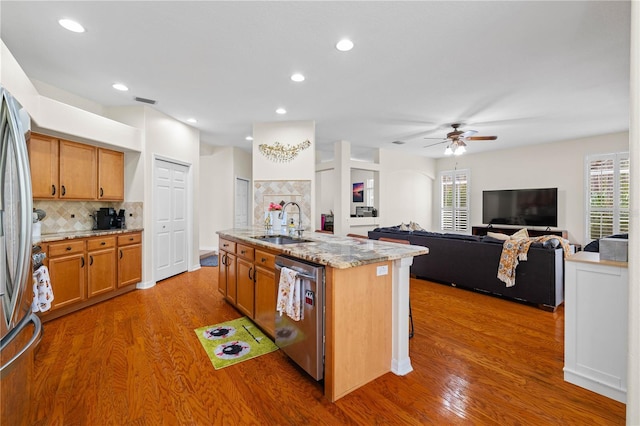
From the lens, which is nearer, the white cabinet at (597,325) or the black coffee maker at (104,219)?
the white cabinet at (597,325)

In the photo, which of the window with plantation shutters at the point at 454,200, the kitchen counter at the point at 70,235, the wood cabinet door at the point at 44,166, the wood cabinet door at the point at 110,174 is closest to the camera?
the kitchen counter at the point at 70,235

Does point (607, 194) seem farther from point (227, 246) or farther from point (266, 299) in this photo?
point (227, 246)

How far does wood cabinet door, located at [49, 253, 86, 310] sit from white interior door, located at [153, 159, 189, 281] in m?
1.12

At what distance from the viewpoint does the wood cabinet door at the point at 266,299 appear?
2426mm

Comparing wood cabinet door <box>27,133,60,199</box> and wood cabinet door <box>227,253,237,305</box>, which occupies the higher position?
wood cabinet door <box>27,133,60,199</box>

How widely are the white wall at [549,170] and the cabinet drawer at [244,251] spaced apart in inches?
262

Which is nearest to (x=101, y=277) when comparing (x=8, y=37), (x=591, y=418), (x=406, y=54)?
(x=8, y=37)

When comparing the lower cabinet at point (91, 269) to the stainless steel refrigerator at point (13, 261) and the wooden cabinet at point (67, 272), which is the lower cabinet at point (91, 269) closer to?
the wooden cabinet at point (67, 272)

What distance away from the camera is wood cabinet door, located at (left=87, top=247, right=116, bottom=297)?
3408 millimetres

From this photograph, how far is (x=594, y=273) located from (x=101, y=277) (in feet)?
16.3

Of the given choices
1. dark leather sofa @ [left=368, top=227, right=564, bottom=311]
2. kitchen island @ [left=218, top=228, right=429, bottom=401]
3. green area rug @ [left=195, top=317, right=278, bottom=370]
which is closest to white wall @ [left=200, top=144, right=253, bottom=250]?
dark leather sofa @ [left=368, top=227, right=564, bottom=311]

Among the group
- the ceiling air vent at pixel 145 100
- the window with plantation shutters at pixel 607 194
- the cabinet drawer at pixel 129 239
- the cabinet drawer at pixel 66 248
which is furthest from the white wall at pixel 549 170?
the cabinet drawer at pixel 66 248

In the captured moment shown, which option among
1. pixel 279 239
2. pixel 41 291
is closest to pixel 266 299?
pixel 279 239

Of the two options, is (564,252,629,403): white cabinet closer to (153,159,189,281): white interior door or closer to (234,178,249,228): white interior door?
(153,159,189,281): white interior door
